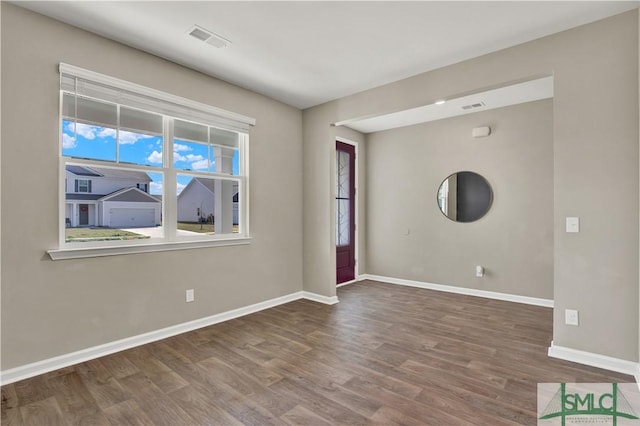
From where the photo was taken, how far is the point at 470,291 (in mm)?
4918

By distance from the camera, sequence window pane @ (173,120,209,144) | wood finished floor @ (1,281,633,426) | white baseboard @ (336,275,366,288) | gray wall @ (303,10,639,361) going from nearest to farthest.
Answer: wood finished floor @ (1,281,633,426) → gray wall @ (303,10,639,361) → window pane @ (173,120,209,144) → white baseboard @ (336,275,366,288)

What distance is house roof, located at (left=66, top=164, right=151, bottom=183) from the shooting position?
279cm

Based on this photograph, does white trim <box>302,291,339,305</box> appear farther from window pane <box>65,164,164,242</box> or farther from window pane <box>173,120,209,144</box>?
window pane <box>173,120,209,144</box>

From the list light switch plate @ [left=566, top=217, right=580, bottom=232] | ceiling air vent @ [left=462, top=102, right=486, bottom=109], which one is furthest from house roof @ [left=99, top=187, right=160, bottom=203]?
ceiling air vent @ [left=462, top=102, right=486, bottom=109]

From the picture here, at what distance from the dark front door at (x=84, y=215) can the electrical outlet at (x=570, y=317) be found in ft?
14.1

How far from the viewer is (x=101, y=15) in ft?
8.31

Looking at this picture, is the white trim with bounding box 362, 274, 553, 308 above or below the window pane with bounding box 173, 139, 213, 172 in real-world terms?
below

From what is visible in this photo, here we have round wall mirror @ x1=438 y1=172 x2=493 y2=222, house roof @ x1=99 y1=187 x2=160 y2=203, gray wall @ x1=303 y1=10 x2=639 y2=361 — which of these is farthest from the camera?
round wall mirror @ x1=438 y1=172 x2=493 y2=222

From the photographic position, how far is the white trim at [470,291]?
14.4 ft

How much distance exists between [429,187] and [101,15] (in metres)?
4.73

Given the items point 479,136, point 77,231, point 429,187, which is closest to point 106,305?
point 77,231

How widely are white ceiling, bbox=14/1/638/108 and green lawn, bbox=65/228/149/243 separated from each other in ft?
5.71

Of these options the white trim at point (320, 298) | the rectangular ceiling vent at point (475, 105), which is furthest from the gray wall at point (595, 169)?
the white trim at point (320, 298)

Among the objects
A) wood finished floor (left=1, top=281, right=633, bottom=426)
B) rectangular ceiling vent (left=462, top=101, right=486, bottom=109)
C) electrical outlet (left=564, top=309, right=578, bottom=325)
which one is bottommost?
wood finished floor (left=1, top=281, right=633, bottom=426)
